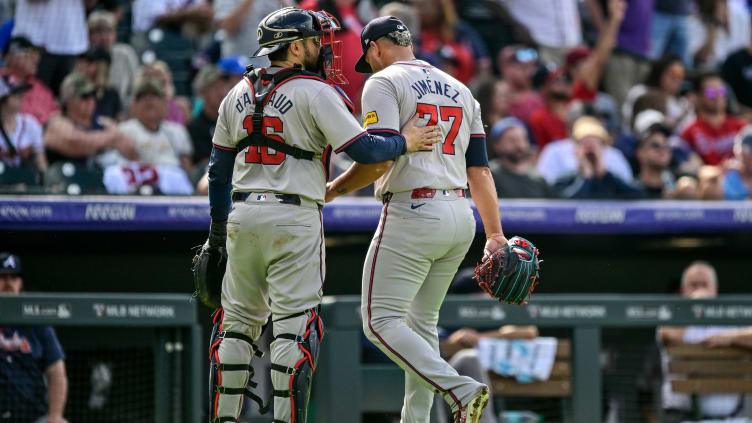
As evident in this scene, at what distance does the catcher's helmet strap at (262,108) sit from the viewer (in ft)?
13.4

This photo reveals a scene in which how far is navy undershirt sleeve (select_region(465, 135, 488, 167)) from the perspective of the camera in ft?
14.8

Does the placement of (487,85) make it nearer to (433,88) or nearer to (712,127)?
(712,127)

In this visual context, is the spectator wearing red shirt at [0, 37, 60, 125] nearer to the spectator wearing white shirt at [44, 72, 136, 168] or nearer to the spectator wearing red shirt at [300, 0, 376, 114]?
the spectator wearing white shirt at [44, 72, 136, 168]

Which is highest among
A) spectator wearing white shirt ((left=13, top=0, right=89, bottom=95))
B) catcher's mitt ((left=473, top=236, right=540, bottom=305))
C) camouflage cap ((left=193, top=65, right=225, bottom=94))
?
spectator wearing white shirt ((left=13, top=0, right=89, bottom=95))

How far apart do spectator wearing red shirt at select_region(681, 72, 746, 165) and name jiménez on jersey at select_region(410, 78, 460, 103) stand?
212 inches

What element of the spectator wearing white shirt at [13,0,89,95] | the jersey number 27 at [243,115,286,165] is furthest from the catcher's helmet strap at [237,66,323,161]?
the spectator wearing white shirt at [13,0,89,95]

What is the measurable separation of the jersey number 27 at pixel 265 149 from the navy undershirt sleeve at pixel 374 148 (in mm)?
277

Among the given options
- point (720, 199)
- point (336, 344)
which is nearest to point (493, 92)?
point (720, 199)

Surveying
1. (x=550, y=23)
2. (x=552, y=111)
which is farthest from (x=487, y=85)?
(x=550, y=23)

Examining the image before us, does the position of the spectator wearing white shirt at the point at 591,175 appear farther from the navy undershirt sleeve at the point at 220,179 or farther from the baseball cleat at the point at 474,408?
the navy undershirt sleeve at the point at 220,179

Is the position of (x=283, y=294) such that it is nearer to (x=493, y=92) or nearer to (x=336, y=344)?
(x=336, y=344)

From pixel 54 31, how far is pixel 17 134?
1410mm

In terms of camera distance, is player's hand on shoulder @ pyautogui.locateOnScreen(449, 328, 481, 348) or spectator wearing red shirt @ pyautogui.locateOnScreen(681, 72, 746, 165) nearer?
player's hand on shoulder @ pyautogui.locateOnScreen(449, 328, 481, 348)

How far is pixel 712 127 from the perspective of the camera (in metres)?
9.29
